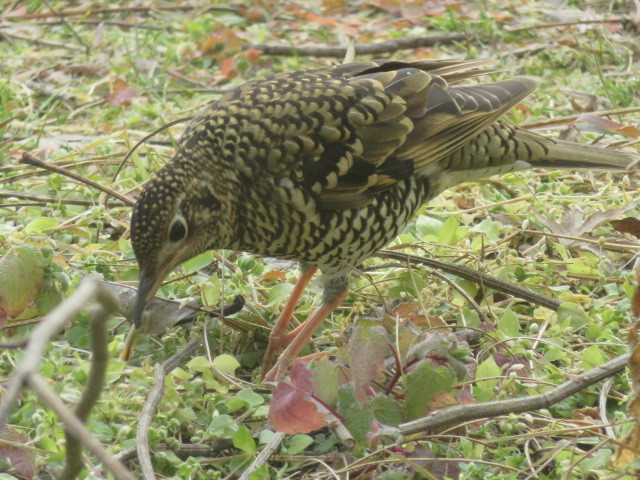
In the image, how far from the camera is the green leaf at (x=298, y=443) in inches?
115

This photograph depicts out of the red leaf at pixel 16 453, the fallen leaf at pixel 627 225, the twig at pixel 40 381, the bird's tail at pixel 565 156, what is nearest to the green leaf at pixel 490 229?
the bird's tail at pixel 565 156

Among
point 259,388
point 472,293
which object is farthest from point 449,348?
point 472,293

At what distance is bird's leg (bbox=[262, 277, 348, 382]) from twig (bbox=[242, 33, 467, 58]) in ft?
10.9

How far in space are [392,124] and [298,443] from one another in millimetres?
1426

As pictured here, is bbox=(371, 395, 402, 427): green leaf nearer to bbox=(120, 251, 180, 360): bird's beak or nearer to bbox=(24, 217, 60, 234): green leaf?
bbox=(120, 251, 180, 360): bird's beak

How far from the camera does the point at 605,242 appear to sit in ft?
14.1

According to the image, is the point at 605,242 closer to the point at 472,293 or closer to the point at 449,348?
the point at 472,293

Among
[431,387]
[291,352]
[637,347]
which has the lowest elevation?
[291,352]

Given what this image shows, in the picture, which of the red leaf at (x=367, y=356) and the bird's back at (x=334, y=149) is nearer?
the red leaf at (x=367, y=356)

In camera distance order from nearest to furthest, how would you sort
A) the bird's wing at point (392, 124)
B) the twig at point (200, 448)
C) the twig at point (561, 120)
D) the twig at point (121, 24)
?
1. the twig at point (200, 448)
2. the bird's wing at point (392, 124)
3. the twig at point (561, 120)
4. the twig at point (121, 24)

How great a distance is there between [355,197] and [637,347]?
1553mm

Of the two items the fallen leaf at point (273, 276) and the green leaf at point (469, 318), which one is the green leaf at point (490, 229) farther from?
the fallen leaf at point (273, 276)

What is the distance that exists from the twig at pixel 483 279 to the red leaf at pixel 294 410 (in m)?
1.30

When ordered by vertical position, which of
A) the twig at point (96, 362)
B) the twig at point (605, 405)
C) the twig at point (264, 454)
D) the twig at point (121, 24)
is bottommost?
the twig at point (264, 454)
